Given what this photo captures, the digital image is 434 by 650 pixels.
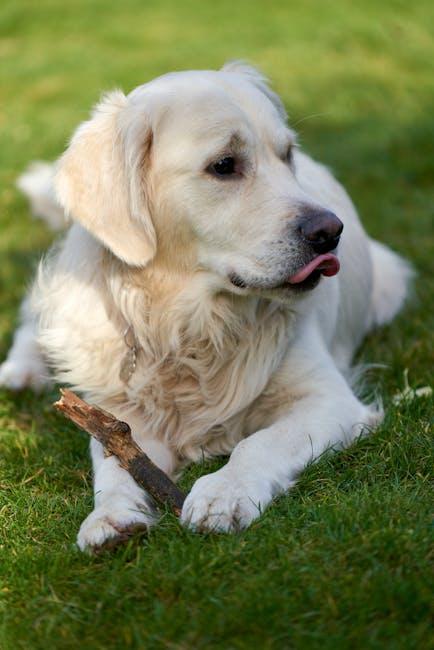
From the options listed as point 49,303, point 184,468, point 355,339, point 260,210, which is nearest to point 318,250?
point 260,210

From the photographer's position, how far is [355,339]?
4680 millimetres

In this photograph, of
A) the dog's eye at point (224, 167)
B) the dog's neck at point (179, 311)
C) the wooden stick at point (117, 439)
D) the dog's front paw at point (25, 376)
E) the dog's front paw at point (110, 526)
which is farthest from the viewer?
the dog's front paw at point (25, 376)

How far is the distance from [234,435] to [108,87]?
29.3 ft

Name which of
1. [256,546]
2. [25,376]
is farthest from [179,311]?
[25,376]

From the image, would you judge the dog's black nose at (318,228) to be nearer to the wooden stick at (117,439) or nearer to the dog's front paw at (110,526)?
the wooden stick at (117,439)

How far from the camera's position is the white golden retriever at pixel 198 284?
3.12m

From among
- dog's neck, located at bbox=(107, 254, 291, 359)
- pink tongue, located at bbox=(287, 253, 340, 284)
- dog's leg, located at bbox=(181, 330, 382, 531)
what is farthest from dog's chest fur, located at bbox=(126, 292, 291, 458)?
pink tongue, located at bbox=(287, 253, 340, 284)

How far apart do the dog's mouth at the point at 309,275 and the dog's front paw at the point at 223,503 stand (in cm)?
68

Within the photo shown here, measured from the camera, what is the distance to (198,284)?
335cm

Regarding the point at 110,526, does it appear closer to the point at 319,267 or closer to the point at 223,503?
the point at 223,503

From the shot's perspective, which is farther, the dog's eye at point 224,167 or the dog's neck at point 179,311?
the dog's neck at point 179,311

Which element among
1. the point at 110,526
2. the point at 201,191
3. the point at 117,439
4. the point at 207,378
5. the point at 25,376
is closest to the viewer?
the point at 110,526

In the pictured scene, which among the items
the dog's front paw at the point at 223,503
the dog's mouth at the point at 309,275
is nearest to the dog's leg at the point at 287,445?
the dog's front paw at the point at 223,503

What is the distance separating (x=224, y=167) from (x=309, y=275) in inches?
18.6
